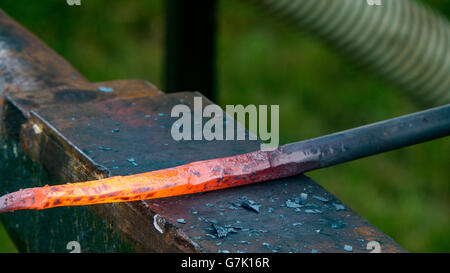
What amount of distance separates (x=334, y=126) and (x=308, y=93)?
304 mm

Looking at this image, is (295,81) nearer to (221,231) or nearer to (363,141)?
(363,141)

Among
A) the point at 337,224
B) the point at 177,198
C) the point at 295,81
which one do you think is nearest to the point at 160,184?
the point at 177,198

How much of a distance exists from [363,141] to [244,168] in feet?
0.77

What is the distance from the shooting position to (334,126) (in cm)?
380

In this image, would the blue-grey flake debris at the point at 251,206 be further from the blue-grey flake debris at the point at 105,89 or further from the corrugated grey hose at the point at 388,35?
the corrugated grey hose at the point at 388,35

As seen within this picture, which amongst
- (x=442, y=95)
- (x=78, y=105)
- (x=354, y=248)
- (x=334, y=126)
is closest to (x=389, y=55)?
(x=442, y=95)

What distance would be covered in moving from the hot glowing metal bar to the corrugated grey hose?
1.40 meters

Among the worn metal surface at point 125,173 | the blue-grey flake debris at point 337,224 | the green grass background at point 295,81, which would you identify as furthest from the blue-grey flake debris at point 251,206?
the green grass background at point 295,81

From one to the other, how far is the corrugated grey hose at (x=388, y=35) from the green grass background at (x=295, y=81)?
1.80 feet

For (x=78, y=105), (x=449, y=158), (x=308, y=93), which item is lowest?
(x=449, y=158)

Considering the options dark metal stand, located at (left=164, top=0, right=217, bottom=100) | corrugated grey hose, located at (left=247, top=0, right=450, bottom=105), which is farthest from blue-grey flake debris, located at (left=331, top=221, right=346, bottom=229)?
dark metal stand, located at (left=164, top=0, right=217, bottom=100)

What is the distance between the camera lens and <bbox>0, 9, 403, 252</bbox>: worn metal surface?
1.10 m
